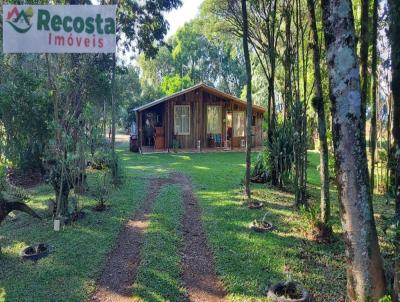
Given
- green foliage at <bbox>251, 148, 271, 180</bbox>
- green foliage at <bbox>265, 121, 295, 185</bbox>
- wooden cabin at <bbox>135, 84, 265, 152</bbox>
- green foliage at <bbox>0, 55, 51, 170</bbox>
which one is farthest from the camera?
wooden cabin at <bbox>135, 84, 265, 152</bbox>

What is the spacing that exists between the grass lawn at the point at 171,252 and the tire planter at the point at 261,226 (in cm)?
12

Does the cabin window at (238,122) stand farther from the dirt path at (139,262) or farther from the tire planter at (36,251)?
the tire planter at (36,251)

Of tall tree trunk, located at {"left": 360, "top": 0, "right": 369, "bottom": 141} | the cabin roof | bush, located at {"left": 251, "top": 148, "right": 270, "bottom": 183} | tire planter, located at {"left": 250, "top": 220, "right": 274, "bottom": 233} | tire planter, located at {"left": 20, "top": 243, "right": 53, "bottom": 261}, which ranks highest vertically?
the cabin roof

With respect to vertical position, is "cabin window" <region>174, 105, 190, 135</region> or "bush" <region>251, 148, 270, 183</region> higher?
"cabin window" <region>174, 105, 190, 135</region>

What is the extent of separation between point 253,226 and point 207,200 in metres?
2.34

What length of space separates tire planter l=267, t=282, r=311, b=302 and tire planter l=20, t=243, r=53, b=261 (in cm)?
320

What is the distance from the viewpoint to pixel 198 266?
4742mm

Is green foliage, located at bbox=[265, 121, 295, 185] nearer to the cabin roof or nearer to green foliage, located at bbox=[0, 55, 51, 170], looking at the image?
green foliage, located at bbox=[0, 55, 51, 170]

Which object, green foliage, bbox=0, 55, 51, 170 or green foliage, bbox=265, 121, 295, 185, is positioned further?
green foliage, bbox=0, 55, 51, 170

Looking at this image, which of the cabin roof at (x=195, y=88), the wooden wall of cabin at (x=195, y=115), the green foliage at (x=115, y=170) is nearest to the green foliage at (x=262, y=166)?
the green foliage at (x=115, y=170)

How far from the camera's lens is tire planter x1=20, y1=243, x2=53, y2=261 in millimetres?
4965

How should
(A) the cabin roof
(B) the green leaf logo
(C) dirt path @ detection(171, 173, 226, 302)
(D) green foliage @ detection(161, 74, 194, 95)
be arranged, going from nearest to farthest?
1. (C) dirt path @ detection(171, 173, 226, 302)
2. (B) the green leaf logo
3. (A) the cabin roof
4. (D) green foliage @ detection(161, 74, 194, 95)

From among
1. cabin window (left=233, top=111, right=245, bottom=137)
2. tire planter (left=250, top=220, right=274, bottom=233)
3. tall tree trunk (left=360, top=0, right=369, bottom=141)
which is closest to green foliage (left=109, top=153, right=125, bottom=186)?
tire planter (left=250, top=220, right=274, bottom=233)

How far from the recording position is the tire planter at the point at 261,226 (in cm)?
593
